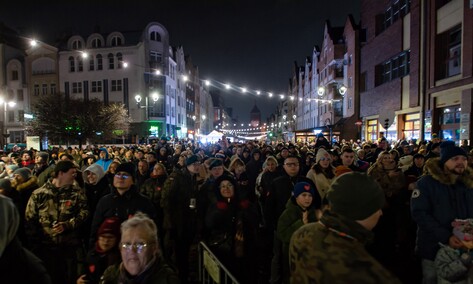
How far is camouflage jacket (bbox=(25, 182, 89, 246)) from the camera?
3930 mm

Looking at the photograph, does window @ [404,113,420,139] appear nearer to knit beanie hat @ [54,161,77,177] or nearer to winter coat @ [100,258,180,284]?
knit beanie hat @ [54,161,77,177]

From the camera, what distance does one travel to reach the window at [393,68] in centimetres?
2148

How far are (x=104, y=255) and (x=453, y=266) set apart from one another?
347 centimetres

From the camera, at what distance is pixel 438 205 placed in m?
3.40

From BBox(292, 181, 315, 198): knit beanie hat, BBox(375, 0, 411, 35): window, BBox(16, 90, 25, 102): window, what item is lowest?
BBox(292, 181, 315, 198): knit beanie hat

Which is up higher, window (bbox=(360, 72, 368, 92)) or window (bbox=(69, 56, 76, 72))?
window (bbox=(69, 56, 76, 72))

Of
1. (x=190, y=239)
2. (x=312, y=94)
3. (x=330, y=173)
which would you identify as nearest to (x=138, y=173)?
(x=190, y=239)

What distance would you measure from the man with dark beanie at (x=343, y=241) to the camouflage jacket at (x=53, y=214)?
3.33 m

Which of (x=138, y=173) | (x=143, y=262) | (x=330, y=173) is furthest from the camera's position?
(x=138, y=173)

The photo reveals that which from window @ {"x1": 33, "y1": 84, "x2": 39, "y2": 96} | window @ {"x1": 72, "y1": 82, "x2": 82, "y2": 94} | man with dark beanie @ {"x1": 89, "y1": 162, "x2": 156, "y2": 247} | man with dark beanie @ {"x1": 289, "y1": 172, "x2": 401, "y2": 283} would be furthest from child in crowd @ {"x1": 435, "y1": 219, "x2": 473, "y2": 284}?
window @ {"x1": 33, "y1": 84, "x2": 39, "y2": 96}

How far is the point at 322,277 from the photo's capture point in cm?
170

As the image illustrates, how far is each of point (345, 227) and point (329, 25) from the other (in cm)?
4307

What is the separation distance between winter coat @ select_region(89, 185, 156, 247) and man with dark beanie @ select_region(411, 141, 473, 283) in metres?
3.43

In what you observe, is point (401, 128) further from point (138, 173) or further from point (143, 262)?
point (143, 262)
